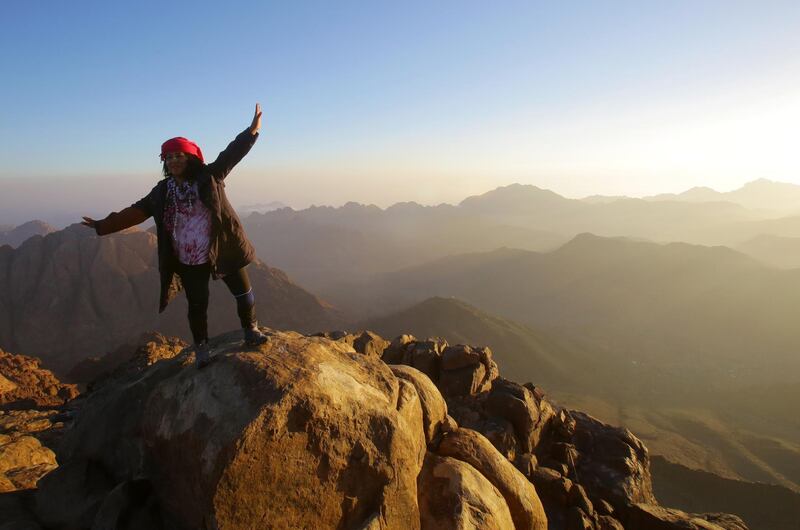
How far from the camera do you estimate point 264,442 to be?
4.29 metres

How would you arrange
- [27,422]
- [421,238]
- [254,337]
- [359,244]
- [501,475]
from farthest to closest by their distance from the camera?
1. [421,238]
2. [359,244]
3. [27,422]
4. [501,475]
5. [254,337]

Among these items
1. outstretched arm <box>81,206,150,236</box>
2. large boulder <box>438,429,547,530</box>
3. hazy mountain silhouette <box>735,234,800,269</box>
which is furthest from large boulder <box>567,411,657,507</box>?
hazy mountain silhouette <box>735,234,800,269</box>

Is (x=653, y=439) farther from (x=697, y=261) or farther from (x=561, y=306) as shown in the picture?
(x=697, y=261)

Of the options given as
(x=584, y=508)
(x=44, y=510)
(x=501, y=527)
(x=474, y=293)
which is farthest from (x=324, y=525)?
(x=474, y=293)

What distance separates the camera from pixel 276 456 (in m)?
4.35

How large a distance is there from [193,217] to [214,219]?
0.24m

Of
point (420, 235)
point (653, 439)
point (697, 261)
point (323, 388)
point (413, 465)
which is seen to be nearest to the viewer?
point (323, 388)

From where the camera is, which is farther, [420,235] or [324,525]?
[420,235]

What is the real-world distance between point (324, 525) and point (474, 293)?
8364cm

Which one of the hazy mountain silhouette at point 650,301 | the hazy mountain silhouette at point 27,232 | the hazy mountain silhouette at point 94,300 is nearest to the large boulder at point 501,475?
the hazy mountain silhouette at point 650,301

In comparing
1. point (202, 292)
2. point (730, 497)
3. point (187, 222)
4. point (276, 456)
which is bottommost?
point (730, 497)

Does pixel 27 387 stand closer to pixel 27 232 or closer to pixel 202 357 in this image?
pixel 202 357

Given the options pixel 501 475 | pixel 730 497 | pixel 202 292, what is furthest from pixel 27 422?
pixel 730 497

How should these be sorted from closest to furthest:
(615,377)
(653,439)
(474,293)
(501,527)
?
(501,527)
(653,439)
(615,377)
(474,293)
